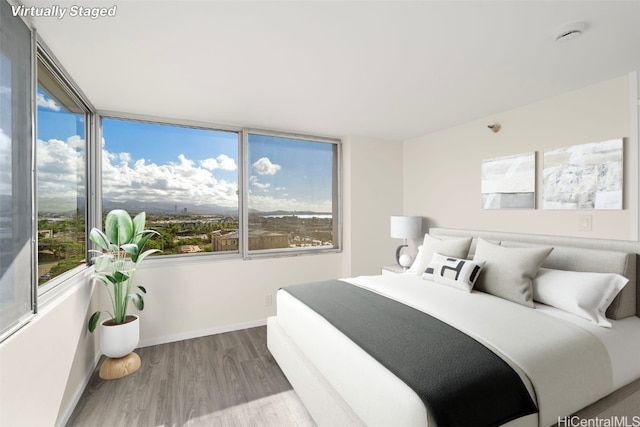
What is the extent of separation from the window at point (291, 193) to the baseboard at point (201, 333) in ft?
2.92

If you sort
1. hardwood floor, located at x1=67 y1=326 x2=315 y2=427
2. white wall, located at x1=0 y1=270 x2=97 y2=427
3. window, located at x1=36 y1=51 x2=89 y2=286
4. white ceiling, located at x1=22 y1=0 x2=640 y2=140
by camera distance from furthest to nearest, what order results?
hardwood floor, located at x1=67 y1=326 x2=315 y2=427, window, located at x1=36 y1=51 x2=89 y2=286, white ceiling, located at x1=22 y1=0 x2=640 y2=140, white wall, located at x1=0 y1=270 x2=97 y2=427

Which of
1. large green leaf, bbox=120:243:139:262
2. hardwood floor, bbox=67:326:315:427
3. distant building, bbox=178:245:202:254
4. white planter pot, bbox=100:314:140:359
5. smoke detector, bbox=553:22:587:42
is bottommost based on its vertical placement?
hardwood floor, bbox=67:326:315:427

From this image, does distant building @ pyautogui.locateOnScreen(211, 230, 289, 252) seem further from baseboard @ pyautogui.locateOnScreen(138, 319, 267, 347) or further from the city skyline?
baseboard @ pyautogui.locateOnScreen(138, 319, 267, 347)

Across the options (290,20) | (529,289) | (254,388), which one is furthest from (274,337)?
(290,20)

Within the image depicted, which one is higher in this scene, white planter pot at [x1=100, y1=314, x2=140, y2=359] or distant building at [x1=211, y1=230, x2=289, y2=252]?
distant building at [x1=211, y1=230, x2=289, y2=252]

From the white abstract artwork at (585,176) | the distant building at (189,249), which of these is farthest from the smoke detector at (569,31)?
the distant building at (189,249)

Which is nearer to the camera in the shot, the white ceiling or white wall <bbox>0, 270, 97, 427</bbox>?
white wall <bbox>0, 270, 97, 427</bbox>

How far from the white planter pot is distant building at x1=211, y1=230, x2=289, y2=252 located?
4.08ft

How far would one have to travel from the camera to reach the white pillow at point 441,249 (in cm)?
288

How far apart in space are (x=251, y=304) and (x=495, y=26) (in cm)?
340

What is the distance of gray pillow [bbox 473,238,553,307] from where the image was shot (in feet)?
7.16

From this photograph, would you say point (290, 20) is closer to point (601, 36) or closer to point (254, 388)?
point (601, 36)

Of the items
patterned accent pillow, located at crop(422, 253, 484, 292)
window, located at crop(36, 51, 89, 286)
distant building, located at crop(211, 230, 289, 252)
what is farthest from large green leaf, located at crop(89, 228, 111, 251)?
patterned accent pillow, located at crop(422, 253, 484, 292)

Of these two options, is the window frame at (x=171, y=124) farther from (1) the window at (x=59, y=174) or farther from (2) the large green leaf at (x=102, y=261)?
(2) the large green leaf at (x=102, y=261)
